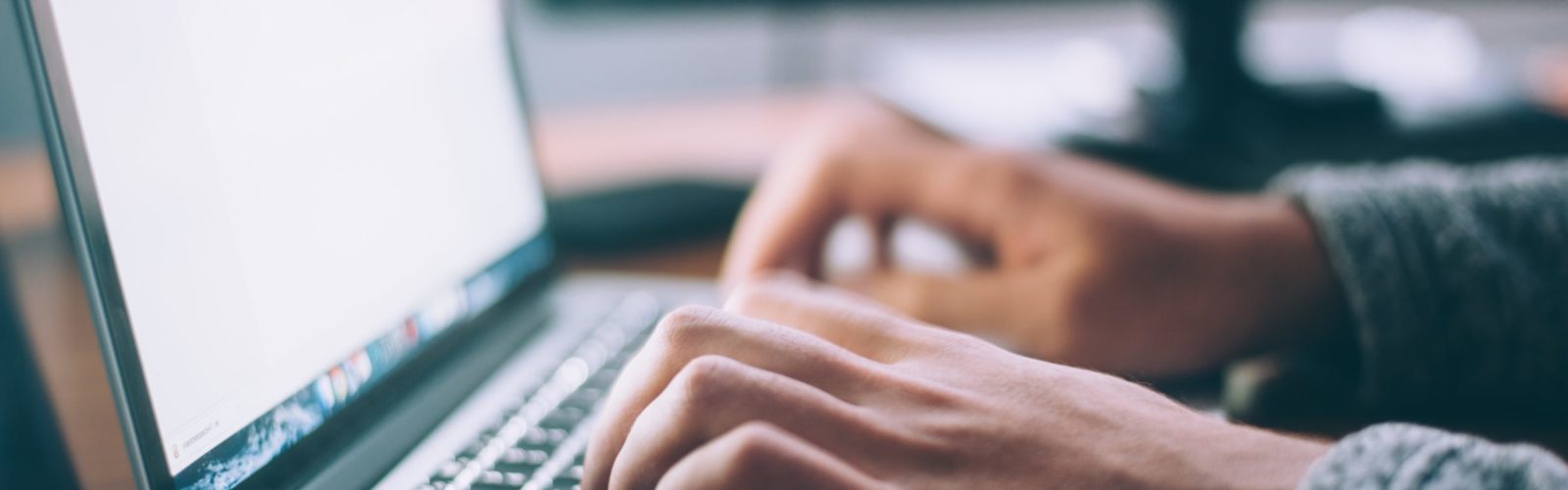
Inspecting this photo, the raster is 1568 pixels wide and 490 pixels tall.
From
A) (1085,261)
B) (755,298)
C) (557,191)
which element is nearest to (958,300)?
(1085,261)

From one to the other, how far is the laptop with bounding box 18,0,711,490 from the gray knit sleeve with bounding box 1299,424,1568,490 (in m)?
0.24

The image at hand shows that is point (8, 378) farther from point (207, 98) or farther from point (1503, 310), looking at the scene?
point (1503, 310)

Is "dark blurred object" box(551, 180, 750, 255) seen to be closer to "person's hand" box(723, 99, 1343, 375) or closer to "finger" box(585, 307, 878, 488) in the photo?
"person's hand" box(723, 99, 1343, 375)

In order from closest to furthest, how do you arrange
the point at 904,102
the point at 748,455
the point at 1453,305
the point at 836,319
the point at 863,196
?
the point at 748,455 → the point at 836,319 → the point at 1453,305 → the point at 863,196 → the point at 904,102

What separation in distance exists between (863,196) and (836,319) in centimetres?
22

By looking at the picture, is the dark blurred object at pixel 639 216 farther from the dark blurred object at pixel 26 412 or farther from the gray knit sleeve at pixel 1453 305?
the gray knit sleeve at pixel 1453 305

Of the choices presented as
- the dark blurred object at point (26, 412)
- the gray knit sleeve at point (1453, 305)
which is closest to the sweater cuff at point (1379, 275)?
the gray knit sleeve at point (1453, 305)

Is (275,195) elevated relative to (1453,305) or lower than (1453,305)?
elevated

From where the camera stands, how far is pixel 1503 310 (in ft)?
1.59

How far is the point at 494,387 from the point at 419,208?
8cm

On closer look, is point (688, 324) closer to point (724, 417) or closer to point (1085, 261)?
point (724, 417)

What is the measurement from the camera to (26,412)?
531mm

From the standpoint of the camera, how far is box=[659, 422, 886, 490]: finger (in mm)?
270

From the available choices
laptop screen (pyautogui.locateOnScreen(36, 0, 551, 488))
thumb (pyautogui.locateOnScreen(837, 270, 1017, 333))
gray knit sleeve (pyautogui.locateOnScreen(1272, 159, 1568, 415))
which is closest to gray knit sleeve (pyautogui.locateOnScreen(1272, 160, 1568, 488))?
gray knit sleeve (pyautogui.locateOnScreen(1272, 159, 1568, 415))
